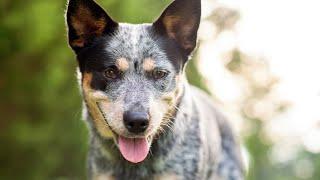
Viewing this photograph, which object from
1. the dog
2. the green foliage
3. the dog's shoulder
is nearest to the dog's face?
the dog

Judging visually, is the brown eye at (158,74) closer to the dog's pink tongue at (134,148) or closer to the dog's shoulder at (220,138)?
the dog's pink tongue at (134,148)

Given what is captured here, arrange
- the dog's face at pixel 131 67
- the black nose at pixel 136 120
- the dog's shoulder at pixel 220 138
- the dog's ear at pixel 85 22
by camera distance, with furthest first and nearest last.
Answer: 1. the dog's shoulder at pixel 220 138
2. the dog's ear at pixel 85 22
3. the dog's face at pixel 131 67
4. the black nose at pixel 136 120

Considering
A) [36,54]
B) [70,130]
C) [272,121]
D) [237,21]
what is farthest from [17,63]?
[272,121]

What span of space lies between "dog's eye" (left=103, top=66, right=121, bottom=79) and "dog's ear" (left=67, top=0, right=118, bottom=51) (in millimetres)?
392

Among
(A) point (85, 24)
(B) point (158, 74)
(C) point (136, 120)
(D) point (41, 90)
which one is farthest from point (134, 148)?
(D) point (41, 90)

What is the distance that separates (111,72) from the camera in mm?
7879

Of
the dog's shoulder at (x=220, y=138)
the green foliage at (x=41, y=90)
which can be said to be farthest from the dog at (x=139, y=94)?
the green foliage at (x=41, y=90)

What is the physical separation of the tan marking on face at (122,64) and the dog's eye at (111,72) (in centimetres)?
3

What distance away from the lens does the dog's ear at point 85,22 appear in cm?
805

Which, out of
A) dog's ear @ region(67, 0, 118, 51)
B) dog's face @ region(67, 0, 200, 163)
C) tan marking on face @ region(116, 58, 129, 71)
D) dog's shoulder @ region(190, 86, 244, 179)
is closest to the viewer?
dog's face @ region(67, 0, 200, 163)

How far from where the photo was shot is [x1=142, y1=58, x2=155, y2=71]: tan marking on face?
25.7ft

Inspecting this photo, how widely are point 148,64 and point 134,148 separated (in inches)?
24.5

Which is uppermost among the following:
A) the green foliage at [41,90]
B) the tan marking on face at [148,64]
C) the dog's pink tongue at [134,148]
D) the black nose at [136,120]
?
the tan marking on face at [148,64]

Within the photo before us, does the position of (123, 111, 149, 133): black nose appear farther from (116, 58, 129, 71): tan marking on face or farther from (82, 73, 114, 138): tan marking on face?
(116, 58, 129, 71): tan marking on face
